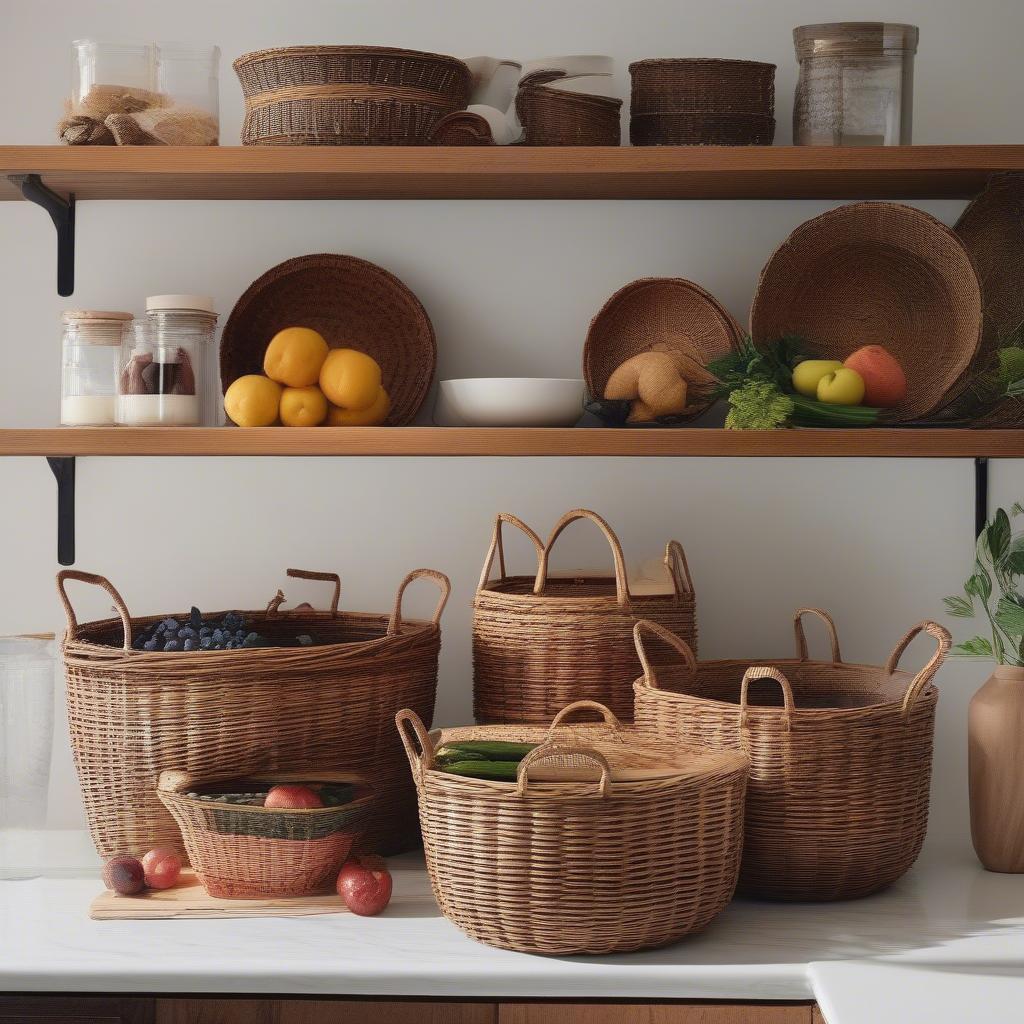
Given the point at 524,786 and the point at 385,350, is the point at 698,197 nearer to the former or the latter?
the point at 385,350

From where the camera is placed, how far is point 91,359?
1.71 metres

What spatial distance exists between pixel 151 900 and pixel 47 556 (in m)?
0.67

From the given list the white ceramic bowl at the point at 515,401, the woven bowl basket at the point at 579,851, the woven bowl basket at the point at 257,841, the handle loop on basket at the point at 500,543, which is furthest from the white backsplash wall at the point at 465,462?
the woven bowl basket at the point at 579,851

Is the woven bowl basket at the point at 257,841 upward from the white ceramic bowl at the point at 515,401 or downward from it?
downward

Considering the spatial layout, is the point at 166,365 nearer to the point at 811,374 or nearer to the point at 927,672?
the point at 811,374

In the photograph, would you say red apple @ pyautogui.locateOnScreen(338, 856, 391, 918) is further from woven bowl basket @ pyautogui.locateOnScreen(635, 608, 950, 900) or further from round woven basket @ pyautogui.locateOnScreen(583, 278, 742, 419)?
round woven basket @ pyautogui.locateOnScreen(583, 278, 742, 419)

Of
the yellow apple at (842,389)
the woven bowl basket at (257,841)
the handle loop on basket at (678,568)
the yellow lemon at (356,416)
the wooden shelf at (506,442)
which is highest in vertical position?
the yellow apple at (842,389)

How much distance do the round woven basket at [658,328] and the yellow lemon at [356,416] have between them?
32 cm

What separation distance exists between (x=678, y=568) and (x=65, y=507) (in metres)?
0.94

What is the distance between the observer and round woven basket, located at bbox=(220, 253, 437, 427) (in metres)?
1.86

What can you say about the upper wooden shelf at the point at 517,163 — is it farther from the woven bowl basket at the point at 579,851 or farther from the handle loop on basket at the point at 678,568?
the woven bowl basket at the point at 579,851

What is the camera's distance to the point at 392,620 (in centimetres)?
165

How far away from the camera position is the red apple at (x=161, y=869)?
1.50m

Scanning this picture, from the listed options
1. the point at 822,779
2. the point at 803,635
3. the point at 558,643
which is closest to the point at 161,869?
the point at 558,643
